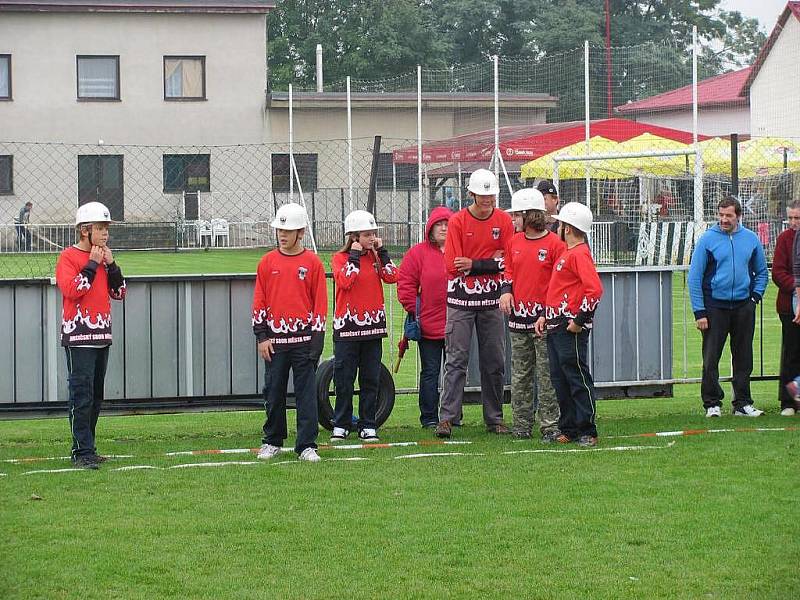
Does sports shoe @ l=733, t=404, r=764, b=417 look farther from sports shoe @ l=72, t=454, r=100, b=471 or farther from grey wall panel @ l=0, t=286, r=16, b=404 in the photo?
grey wall panel @ l=0, t=286, r=16, b=404

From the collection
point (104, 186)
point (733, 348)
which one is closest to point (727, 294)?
point (733, 348)

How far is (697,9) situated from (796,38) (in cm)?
3178

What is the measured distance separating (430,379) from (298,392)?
1843mm

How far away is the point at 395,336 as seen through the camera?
17016 millimetres

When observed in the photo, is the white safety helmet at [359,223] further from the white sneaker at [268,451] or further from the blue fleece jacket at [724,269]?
the blue fleece jacket at [724,269]

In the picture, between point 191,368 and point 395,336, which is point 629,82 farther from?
point 191,368

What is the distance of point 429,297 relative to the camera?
429 inches

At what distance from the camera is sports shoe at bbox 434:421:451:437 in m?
10.3

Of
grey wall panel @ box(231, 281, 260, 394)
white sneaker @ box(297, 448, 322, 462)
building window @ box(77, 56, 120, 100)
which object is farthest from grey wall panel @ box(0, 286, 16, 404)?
building window @ box(77, 56, 120, 100)

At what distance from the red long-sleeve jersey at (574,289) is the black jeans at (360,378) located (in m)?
1.45

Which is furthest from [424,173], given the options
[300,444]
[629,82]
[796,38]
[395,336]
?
[300,444]

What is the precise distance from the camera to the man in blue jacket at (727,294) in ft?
36.6

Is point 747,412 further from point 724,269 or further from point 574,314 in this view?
point 574,314

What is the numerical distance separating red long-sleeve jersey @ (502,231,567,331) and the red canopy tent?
16843 mm
